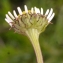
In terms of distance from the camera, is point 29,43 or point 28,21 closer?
point 28,21

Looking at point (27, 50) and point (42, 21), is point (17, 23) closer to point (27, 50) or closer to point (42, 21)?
point (42, 21)

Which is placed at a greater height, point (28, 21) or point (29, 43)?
point (29, 43)

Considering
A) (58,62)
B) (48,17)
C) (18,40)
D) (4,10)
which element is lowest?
(48,17)

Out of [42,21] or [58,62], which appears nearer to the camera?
[42,21]

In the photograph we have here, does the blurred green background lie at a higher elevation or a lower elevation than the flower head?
higher

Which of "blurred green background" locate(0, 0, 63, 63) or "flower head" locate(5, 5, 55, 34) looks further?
"blurred green background" locate(0, 0, 63, 63)

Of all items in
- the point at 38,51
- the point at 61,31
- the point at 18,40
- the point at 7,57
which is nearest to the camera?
the point at 38,51

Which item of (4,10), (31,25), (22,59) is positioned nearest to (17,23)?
(31,25)

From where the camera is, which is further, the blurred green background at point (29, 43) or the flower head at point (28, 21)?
the blurred green background at point (29, 43)
